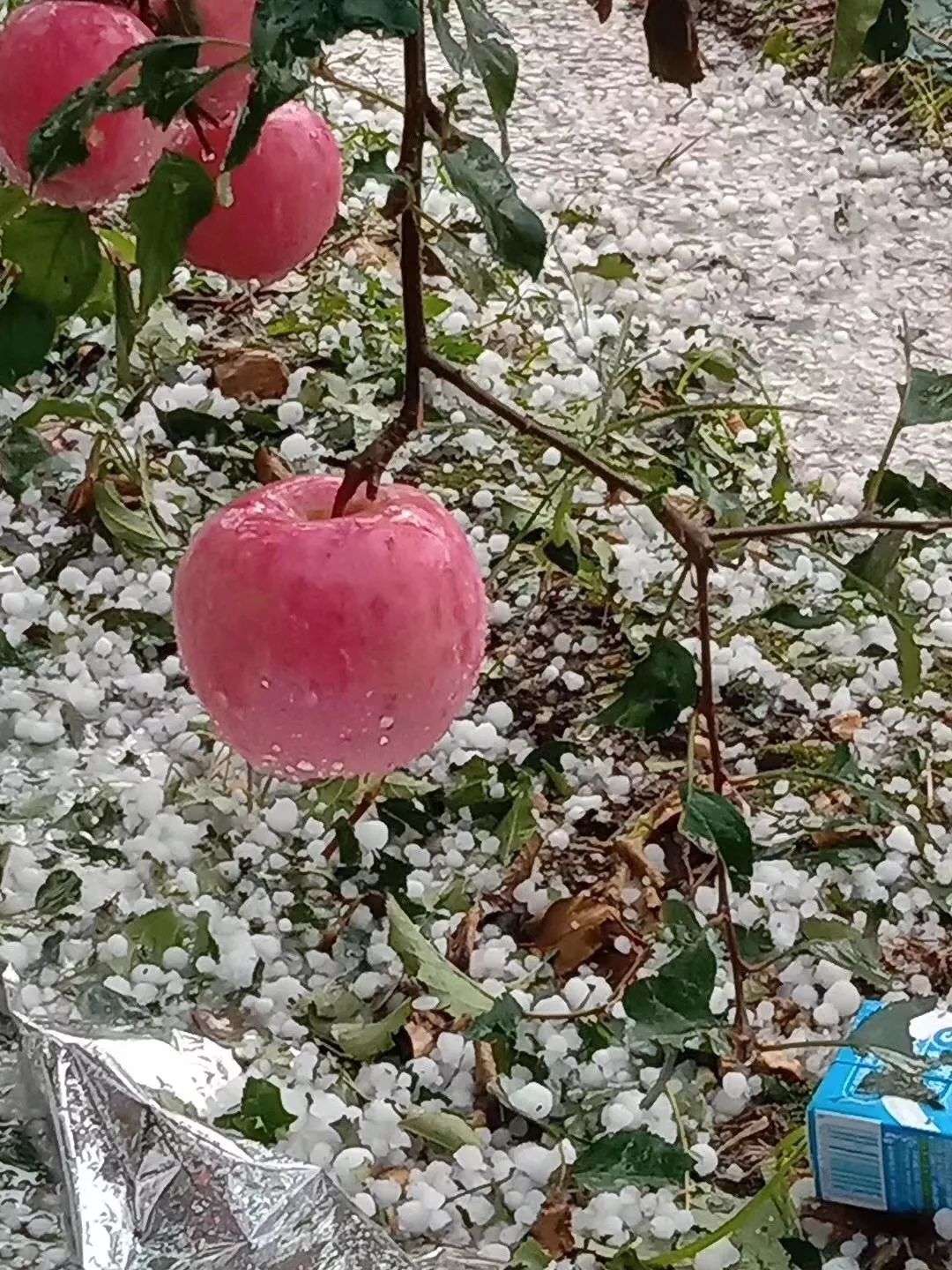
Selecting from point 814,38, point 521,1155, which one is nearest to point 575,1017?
point 521,1155

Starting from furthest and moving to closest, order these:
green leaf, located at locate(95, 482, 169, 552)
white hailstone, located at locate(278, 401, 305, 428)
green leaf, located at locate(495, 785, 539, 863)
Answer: white hailstone, located at locate(278, 401, 305, 428), green leaf, located at locate(95, 482, 169, 552), green leaf, located at locate(495, 785, 539, 863)

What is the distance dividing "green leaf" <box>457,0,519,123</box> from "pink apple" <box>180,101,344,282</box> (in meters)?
0.07

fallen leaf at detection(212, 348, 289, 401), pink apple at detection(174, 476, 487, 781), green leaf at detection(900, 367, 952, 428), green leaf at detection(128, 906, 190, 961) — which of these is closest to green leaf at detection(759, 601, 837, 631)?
green leaf at detection(900, 367, 952, 428)

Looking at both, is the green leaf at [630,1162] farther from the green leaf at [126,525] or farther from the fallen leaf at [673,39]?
the green leaf at [126,525]

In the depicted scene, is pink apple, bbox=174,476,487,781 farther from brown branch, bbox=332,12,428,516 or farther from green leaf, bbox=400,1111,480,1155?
green leaf, bbox=400,1111,480,1155

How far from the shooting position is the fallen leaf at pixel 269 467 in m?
1.12

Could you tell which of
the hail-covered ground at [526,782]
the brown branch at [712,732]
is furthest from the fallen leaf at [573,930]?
the brown branch at [712,732]

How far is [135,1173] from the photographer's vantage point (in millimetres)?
745

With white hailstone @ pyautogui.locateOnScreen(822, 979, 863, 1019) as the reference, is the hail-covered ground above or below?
above

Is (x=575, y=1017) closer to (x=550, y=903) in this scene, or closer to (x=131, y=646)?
(x=550, y=903)

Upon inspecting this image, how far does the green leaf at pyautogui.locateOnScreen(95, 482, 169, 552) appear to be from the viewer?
105cm

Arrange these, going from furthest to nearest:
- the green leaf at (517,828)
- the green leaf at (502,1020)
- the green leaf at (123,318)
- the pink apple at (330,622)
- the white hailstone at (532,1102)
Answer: the green leaf at (517,828) < the white hailstone at (532,1102) < the green leaf at (502,1020) < the green leaf at (123,318) < the pink apple at (330,622)

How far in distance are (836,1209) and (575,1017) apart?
15 cm

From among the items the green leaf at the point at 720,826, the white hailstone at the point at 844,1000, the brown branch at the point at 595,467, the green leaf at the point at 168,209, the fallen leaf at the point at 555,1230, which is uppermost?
the green leaf at the point at 168,209
